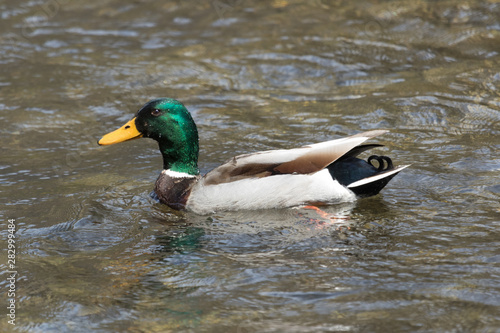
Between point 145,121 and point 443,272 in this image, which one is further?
point 145,121

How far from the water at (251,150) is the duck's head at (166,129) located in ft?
1.87

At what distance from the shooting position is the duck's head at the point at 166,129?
683cm

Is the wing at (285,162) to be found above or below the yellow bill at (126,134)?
below

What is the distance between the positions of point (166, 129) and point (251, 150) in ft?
4.77

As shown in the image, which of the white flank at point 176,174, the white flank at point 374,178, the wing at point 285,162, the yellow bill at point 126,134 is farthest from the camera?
the white flank at point 176,174

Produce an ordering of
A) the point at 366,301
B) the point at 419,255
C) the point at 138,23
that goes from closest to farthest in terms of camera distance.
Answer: the point at 366,301 → the point at 419,255 → the point at 138,23

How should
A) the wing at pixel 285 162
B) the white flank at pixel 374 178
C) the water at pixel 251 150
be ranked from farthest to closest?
the wing at pixel 285 162, the white flank at pixel 374 178, the water at pixel 251 150

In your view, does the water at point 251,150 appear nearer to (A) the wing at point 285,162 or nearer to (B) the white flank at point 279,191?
(B) the white flank at point 279,191

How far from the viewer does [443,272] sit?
5.09 meters

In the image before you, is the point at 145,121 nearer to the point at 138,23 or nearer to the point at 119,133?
the point at 119,133

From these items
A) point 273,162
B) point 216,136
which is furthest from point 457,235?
point 216,136

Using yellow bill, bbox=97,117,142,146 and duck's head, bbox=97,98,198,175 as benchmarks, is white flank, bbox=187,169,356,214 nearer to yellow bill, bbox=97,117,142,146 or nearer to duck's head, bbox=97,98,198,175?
duck's head, bbox=97,98,198,175

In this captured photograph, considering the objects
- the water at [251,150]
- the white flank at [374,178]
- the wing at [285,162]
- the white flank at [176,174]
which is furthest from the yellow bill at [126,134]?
the white flank at [374,178]

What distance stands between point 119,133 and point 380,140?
3.02 meters
